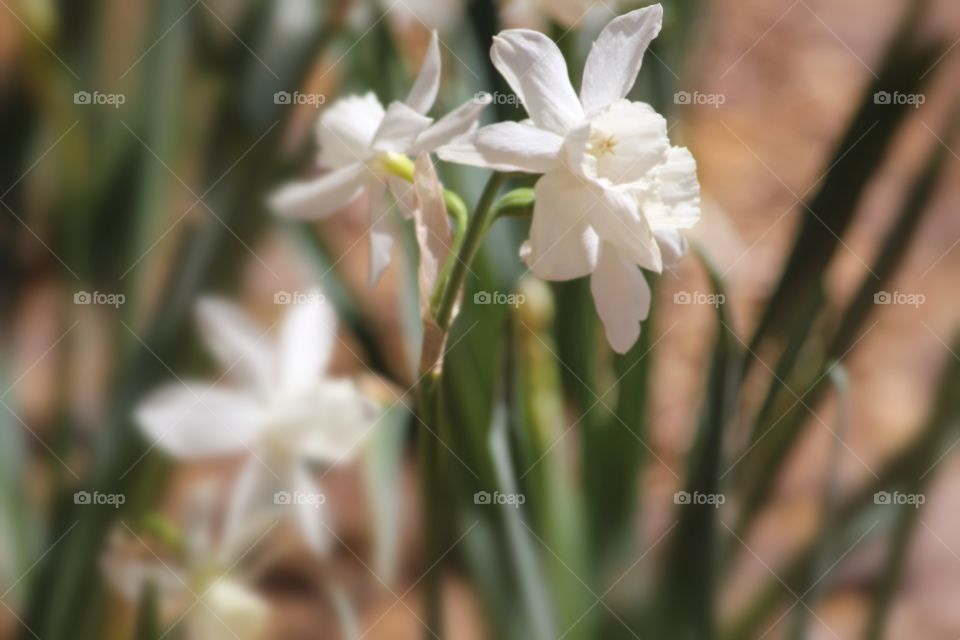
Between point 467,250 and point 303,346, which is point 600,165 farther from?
point 303,346

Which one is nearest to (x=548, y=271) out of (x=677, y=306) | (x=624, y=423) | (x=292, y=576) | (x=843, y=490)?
(x=624, y=423)

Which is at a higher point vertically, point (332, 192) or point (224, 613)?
point (332, 192)

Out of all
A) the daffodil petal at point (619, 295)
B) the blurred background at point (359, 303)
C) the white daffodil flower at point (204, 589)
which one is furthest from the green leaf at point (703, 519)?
the white daffodil flower at point (204, 589)

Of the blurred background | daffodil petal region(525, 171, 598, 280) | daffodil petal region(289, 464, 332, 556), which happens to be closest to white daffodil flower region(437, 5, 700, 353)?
daffodil petal region(525, 171, 598, 280)

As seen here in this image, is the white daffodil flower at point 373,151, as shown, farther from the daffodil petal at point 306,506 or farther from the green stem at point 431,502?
the daffodil petal at point 306,506

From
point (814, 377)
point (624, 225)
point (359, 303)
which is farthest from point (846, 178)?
point (359, 303)

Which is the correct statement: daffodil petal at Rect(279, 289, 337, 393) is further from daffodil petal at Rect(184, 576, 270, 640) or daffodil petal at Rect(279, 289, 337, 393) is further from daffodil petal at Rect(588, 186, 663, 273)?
daffodil petal at Rect(588, 186, 663, 273)
